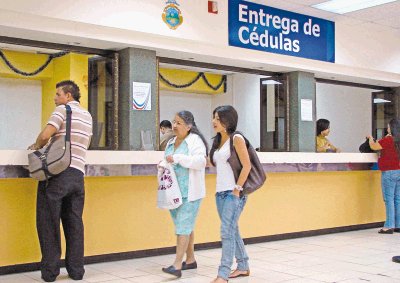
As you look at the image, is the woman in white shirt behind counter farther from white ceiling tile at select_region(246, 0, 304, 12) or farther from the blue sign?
white ceiling tile at select_region(246, 0, 304, 12)

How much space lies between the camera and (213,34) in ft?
19.5

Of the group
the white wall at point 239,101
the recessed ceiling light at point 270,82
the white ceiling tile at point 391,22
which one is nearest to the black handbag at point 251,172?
the recessed ceiling light at point 270,82

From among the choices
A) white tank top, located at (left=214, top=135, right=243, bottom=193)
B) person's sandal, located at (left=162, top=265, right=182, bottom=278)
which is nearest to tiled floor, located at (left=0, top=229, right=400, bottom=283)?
person's sandal, located at (left=162, top=265, right=182, bottom=278)

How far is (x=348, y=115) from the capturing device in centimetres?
1141

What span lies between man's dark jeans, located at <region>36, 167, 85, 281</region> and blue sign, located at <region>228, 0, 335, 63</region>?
2858 mm

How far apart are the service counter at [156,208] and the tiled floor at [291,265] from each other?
16 centimetres

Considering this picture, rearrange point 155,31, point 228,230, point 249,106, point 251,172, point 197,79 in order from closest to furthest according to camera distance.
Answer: point 228,230 → point 251,172 → point 155,31 → point 197,79 → point 249,106

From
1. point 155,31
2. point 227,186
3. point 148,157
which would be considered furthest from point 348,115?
point 227,186

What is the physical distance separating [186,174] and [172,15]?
6.92 feet

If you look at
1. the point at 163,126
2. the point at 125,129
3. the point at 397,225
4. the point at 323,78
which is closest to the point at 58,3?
the point at 125,129

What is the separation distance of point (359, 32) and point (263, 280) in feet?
15.2

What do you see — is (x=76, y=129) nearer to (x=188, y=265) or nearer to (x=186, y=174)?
(x=186, y=174)

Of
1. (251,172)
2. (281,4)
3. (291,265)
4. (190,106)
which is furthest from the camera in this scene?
(190,106)

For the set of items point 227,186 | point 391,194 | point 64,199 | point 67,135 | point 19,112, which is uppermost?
point 19,112
